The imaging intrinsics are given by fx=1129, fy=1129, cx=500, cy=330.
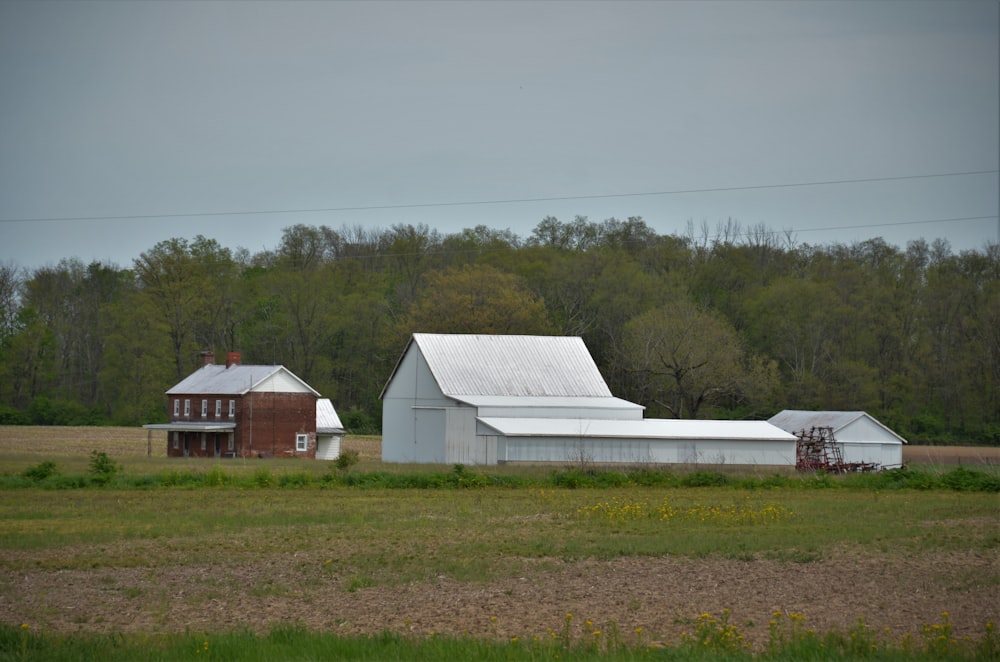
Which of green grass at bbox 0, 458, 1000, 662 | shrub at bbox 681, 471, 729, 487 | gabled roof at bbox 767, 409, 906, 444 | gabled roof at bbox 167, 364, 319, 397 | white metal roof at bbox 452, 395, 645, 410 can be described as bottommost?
green grass at bbox 0, 458, 1000, 662

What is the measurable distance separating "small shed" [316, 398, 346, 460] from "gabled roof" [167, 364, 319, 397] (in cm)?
334

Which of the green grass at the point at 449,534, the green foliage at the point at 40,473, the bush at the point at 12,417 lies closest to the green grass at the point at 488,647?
the green grass at the point at 449,534

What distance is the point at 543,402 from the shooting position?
184 ft

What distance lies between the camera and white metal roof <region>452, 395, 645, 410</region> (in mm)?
54625

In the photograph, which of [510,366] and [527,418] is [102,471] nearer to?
[527,418]

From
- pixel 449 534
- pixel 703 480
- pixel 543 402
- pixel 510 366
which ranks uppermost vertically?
pixel 510 366

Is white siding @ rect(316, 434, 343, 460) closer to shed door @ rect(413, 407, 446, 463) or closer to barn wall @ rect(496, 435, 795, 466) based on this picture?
shed door @ rect(413, 407, 446, 463)

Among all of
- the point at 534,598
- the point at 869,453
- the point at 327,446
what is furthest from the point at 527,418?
the point at 534,598

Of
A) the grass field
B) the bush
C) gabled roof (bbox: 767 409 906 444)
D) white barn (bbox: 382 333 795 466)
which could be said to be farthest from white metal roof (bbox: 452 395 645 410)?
the bush

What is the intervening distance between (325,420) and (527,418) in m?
27.5

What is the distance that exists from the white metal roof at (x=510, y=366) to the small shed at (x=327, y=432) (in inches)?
656

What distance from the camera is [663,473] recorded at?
129ft

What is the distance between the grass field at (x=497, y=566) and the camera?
14414 millimetres

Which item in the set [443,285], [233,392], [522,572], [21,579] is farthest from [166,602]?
[443,285]
